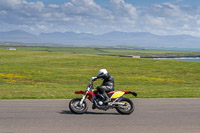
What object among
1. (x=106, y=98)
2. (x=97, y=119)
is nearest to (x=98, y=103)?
(x=106, y=98)

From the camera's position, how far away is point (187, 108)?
507 inches

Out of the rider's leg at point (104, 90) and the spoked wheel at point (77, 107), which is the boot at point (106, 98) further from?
the spoked wheel at point (77, 107)

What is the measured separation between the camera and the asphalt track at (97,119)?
29.3 ft

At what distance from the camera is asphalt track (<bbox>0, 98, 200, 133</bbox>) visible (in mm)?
8922

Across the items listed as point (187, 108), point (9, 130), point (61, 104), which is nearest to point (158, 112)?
point (187, 108)

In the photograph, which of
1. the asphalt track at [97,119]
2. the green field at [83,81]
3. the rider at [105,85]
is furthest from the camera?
the green field at [83,81]

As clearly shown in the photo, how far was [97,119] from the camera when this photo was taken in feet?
34.4

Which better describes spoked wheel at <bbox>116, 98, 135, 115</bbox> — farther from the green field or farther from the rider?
the green field

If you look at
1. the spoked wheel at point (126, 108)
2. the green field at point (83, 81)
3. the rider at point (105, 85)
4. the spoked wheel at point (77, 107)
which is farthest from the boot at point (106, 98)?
the green field at point (83, 81)

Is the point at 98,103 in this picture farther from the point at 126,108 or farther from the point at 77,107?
the point at 126,108

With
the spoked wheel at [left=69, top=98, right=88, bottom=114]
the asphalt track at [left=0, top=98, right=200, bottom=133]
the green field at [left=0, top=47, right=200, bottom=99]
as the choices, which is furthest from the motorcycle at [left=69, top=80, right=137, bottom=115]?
the green field at [left=0, top=47, right=200, bottom=99]

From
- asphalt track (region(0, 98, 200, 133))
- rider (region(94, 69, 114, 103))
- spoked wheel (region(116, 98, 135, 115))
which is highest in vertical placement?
rider (region(94, 69, 114, 103))

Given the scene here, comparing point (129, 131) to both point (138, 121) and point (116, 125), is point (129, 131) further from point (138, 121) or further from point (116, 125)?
point (138, 121)

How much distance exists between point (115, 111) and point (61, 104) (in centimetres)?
290
